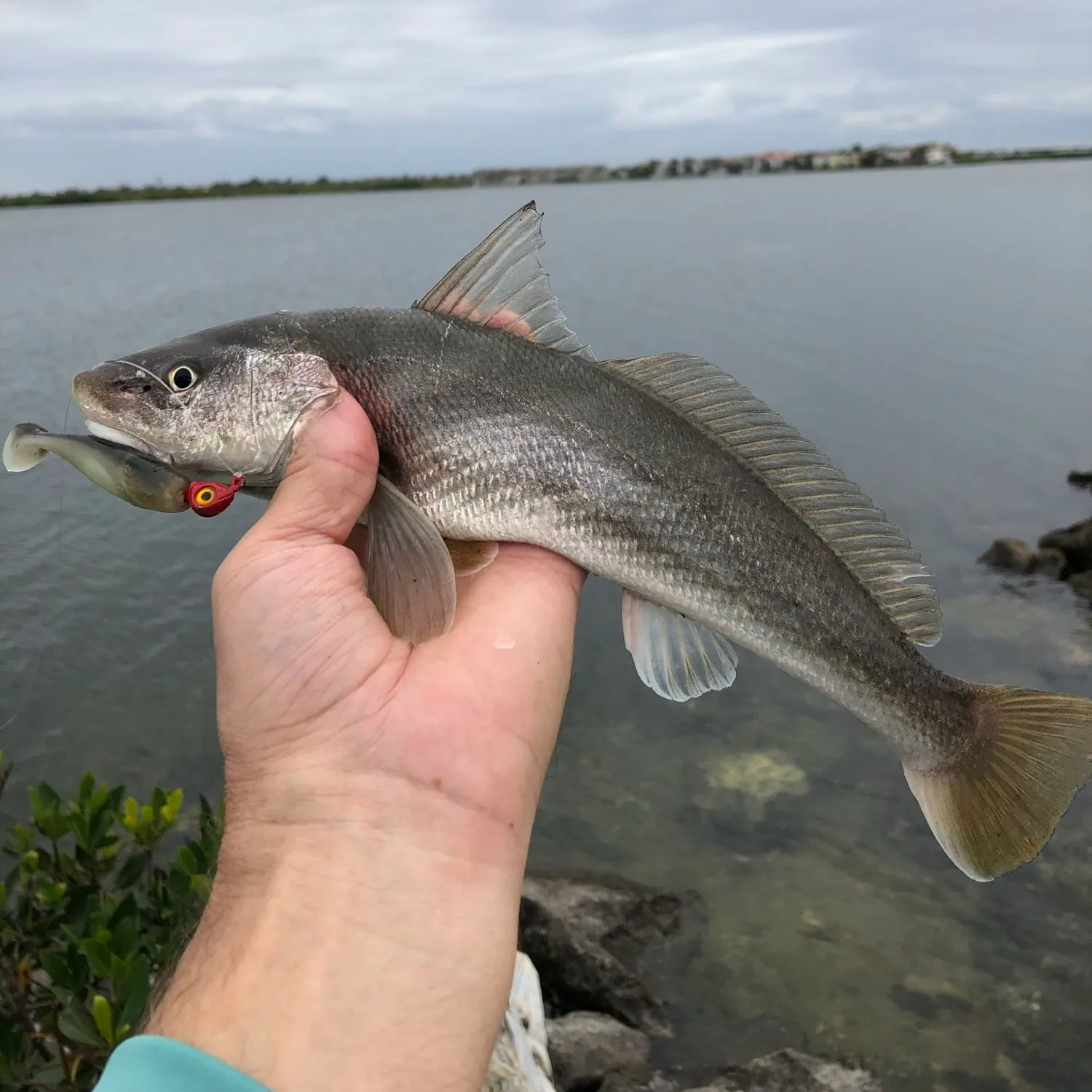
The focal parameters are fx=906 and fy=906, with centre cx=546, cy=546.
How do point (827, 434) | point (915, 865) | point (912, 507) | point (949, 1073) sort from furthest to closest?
point (827, 434), point (912, 507), point (915, 865), point (949, 1073)

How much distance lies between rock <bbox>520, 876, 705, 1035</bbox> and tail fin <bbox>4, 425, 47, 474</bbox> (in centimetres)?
429

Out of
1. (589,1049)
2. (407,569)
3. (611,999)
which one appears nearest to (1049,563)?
(611,999)

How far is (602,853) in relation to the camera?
331 inches

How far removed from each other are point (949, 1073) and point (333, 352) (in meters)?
6.22

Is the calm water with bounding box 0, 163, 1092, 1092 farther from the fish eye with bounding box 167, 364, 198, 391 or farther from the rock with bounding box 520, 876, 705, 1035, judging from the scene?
the fish eye with bounding box 167, 364, 198, 391

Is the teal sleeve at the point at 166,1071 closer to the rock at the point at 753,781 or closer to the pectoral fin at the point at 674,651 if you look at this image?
the pectoral fin at the point at 674,651

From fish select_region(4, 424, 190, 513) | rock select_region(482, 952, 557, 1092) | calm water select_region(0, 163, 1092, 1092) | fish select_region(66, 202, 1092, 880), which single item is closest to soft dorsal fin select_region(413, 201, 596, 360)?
fish select_region(66, 202, 1092, 880)

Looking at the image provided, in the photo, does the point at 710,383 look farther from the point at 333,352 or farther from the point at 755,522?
the point at 333,352

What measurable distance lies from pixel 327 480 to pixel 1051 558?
13867mm

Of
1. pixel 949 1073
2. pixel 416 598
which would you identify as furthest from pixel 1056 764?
pixel 949 1073

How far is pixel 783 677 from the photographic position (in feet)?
35.9

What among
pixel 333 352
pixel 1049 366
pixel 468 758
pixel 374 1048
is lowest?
pixel 1049 366

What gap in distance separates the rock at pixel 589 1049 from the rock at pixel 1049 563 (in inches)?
422

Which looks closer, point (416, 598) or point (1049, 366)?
A: point (416, 598)
